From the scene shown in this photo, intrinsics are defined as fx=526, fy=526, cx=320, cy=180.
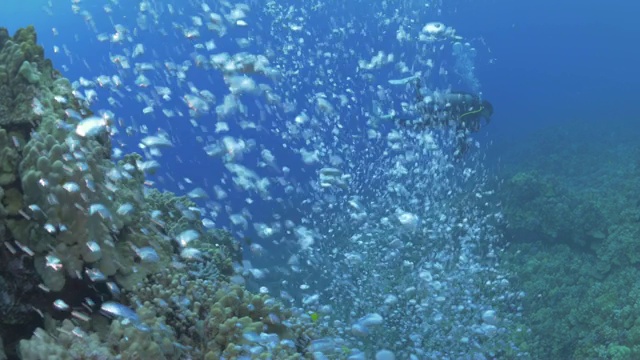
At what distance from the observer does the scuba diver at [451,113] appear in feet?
45.5

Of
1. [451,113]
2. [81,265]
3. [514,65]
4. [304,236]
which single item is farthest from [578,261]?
[514,65]

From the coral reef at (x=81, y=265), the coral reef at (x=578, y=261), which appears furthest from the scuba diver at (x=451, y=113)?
the coral reef at (x=81, y=265)

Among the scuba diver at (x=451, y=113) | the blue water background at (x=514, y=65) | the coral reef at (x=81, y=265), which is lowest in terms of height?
the coral reef at (x=81, y=265)

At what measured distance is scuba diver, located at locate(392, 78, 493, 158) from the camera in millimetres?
13883

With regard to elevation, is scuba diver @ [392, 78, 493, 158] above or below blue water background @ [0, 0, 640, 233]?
below

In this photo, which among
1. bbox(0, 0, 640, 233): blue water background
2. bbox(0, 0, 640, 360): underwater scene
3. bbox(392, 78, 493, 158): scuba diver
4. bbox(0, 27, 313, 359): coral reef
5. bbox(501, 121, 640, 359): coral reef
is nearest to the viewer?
bbox(0, 27, 313, 359): coral reef

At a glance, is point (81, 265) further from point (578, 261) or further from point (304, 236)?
point (304, 236)

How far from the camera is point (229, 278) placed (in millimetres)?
7039

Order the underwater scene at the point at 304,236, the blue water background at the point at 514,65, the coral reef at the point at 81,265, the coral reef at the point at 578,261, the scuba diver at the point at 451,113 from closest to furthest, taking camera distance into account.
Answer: the coral reef at the point at 81,265 < the underwater scene at the point at 304,236 < the coral reef at the point at 578,261 < the scuba diver at the point at 451,113 < the blue water background at the point at 514,65

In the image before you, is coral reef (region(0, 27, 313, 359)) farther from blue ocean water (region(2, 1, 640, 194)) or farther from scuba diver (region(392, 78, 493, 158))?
blue ocean water (region(2, 1, 640, 194))

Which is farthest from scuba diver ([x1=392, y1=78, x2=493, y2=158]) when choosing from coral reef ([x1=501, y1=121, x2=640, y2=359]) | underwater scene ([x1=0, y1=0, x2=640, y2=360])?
→ coral reef ([x1=501, y1=121, x2=640, y2=359])

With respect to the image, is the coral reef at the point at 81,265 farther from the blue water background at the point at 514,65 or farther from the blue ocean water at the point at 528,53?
the blue ocean water at the point at 528,53

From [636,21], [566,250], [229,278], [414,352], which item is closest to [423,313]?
[414,352]

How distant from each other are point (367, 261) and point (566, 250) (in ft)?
17.5
